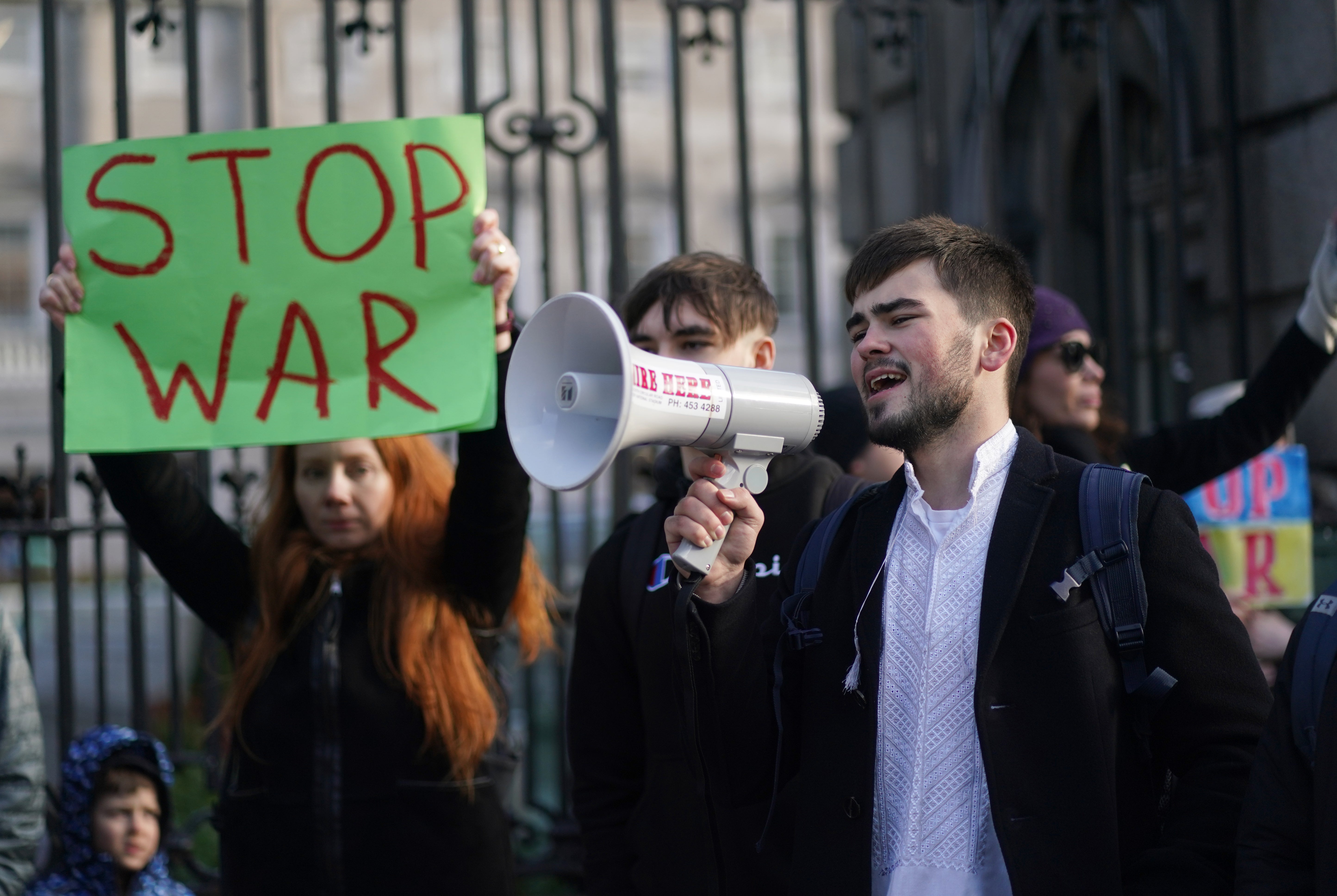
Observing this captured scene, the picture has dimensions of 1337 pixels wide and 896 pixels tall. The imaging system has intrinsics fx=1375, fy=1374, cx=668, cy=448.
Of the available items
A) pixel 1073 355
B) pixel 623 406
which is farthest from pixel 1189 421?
pixel 623 406

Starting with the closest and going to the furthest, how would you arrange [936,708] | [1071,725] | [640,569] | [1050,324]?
[1071,725] → [936,708] → [640,569] → [1050,324]

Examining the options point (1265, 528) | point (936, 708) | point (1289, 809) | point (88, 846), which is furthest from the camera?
point (1265, 528)

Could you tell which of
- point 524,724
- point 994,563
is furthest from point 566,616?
point 994,563

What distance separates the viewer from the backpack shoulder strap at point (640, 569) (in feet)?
9.62

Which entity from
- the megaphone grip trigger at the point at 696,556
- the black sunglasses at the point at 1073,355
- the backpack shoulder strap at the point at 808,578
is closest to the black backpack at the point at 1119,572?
the backpack shoulder strap at the point at 808,578

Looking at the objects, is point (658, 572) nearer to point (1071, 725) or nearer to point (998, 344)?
point (998, 344)

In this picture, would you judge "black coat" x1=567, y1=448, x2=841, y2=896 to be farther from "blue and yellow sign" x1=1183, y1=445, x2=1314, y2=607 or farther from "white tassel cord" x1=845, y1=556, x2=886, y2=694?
"blue and yellow sign" x1=1183, y1=445, x2=1314, y2=607

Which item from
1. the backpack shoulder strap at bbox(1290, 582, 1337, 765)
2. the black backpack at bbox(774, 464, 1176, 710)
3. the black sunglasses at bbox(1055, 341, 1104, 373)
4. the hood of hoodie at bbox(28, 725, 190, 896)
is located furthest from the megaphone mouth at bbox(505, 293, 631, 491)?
the hood of hoodie at bbox(28, 725, 190, 896)

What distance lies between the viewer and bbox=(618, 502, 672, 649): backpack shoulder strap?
115 inches

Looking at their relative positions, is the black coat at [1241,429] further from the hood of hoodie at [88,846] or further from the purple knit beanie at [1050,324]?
the hood of hoodie at [88,846]

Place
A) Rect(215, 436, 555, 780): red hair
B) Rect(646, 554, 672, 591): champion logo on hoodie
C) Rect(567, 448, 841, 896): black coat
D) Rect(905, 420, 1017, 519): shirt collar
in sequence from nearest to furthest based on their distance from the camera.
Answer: Rect(905, 420, 1017, 519): shirt collar < Rect(567, 448, 841, 896): black coat < Rect(646, 554, 672, 591): champion logo on hoodie < Rect(215, 436, 555, 780): red hair

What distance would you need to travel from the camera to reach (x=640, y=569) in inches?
117

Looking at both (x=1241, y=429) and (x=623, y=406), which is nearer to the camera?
(x=623, y=406)

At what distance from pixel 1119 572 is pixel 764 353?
1.19m
